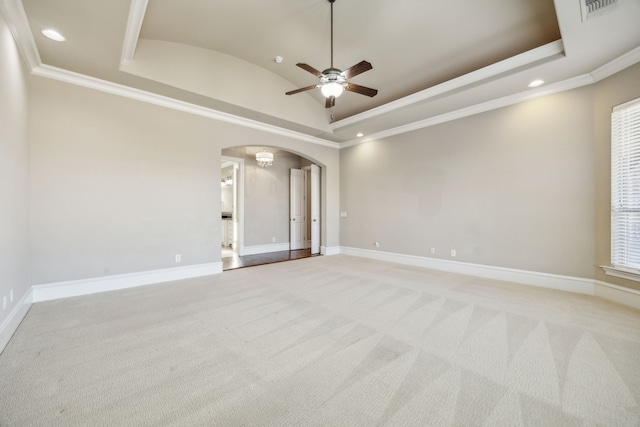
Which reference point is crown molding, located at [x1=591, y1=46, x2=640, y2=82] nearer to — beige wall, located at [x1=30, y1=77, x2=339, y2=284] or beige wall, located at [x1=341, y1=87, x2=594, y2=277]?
beige wall, located at [x1=341, y1=87, x2=594, y2=277]

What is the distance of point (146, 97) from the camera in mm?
4078

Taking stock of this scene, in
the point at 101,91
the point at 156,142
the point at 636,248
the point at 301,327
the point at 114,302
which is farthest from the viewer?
the point at 156,142

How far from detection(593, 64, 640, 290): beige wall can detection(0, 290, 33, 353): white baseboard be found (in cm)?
681

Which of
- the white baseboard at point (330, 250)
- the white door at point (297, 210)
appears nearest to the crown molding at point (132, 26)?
the white door at point (297, 210)

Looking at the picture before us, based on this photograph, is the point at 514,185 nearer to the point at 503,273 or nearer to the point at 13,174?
the point at 503,273

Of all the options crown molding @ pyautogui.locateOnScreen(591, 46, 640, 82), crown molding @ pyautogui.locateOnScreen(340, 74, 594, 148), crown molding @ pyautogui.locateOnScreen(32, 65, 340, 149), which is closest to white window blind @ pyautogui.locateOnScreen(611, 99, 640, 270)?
crown molding @ pyautogui.locateOnScreen(591, 46, 640, 82)

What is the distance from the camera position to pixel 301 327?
262 cm

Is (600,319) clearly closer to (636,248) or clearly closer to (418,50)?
(636,248)

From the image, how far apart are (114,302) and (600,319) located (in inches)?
231

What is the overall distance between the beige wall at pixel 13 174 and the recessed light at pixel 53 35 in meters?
0.30

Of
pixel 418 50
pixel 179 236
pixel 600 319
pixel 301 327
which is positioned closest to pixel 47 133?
pixel 179 236

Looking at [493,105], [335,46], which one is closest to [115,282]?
[335,46]

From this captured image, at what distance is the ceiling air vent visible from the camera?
2324mm

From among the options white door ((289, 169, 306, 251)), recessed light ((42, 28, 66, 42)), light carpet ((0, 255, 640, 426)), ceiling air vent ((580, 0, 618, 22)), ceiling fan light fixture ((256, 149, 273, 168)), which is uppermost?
recessed light ((42, 28, 66, 42))
